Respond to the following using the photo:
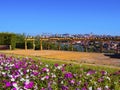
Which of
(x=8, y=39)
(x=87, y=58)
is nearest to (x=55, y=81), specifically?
(x=87, y=58)

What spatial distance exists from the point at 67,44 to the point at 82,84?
18.2 m

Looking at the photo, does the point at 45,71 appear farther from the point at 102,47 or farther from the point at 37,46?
the point at 37,46

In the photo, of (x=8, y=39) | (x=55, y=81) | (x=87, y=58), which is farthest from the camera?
(x=8, y=39)

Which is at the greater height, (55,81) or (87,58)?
(55,81)

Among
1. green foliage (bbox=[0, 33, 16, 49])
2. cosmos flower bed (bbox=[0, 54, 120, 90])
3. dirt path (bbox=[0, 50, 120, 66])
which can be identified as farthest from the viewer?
green foliage (bbox=[0, 33, 16, 49])

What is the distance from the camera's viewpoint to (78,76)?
8.46 meters

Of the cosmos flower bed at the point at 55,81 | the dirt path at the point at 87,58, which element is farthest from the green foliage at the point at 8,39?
the cosmos flower bed at the point at 55,81

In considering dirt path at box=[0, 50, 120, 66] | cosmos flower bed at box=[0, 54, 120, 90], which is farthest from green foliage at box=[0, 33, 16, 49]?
cosmos flower bed at box=[0, 54, 120, 90]

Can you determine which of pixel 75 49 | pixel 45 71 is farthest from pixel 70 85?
pixel 75 49

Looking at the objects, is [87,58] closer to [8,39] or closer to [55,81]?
[55,81]

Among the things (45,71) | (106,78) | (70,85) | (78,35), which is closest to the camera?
(70,85)

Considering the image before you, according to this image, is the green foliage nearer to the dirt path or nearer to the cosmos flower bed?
the dirt path

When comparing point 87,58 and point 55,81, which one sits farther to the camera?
point 87,58

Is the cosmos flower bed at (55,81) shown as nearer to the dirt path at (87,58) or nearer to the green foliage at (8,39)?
the dirt path at (87,58)
